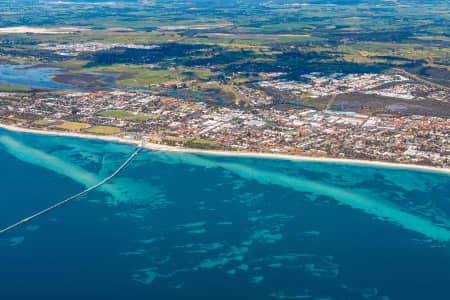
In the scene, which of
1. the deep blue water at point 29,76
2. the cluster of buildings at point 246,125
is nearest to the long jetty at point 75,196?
the cluster of buildings at point 246,125

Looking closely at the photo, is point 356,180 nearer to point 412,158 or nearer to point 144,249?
point 412,158

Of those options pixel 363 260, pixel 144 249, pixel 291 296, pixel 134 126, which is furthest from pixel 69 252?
pixel 134 126

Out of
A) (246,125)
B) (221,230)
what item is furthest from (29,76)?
(221,230)

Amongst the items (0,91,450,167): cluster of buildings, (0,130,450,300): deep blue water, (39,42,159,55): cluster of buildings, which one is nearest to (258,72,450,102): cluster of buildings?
(0,91,450,167): cluster of buildings

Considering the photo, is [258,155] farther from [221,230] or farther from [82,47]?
[82,47]

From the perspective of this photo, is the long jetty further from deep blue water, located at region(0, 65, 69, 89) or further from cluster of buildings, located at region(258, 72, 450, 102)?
deep blue water, located at region(0, 65, 69, 89)

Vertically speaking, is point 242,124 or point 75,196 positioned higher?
point 242,124
